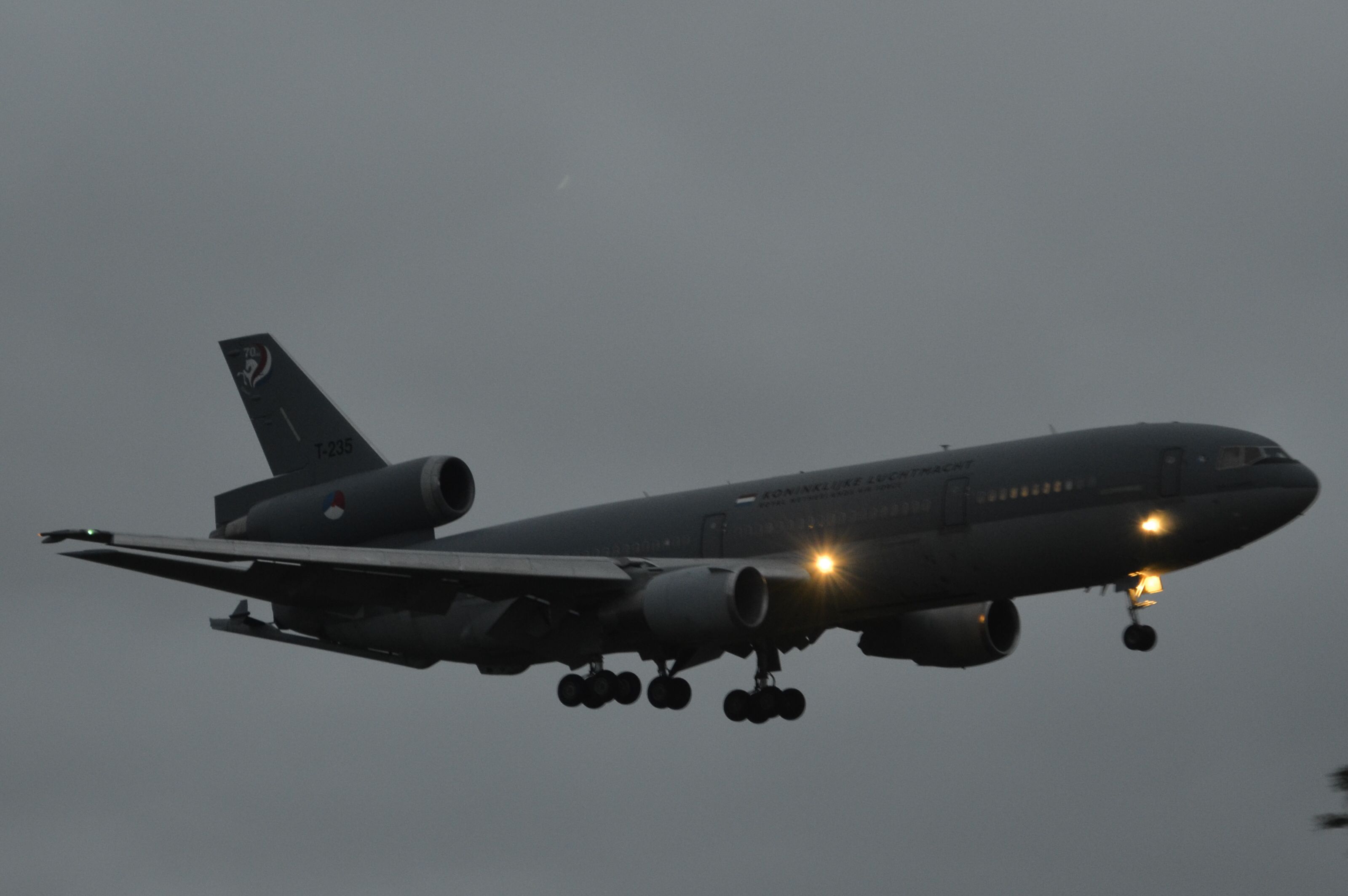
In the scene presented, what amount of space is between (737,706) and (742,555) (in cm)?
540

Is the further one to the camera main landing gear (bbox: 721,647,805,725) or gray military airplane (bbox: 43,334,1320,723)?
main landing gear (bbox: 721,647,805,725)

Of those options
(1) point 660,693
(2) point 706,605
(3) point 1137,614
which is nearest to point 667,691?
(1) point 660,693

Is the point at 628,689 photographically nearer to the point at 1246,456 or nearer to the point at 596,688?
the point at 596,688

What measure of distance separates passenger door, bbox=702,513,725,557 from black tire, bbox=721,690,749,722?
474cm

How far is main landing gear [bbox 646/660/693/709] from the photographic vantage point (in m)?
41.6

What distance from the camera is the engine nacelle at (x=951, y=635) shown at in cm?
4331

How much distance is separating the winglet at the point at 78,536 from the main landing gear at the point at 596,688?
43.5ft

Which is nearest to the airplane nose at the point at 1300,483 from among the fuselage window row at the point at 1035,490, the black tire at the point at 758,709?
the fuselage window row at the point at 1035,490

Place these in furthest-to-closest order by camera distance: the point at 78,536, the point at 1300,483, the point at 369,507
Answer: the point at 369,507, the point at 1300,483, the point at 78,536

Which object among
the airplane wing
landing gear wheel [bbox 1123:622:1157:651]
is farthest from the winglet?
landing gear wheel [bbox 1123:622:1157:651]

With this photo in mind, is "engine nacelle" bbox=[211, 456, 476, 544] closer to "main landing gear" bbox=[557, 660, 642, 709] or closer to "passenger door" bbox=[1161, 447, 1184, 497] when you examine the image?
"main landing gear" bbox=[557, 660, 642, 709]

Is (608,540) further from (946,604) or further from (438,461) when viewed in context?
(946,604)

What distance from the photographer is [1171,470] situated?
35.4 m

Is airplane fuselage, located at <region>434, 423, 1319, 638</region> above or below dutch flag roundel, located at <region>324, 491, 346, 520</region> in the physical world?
below
